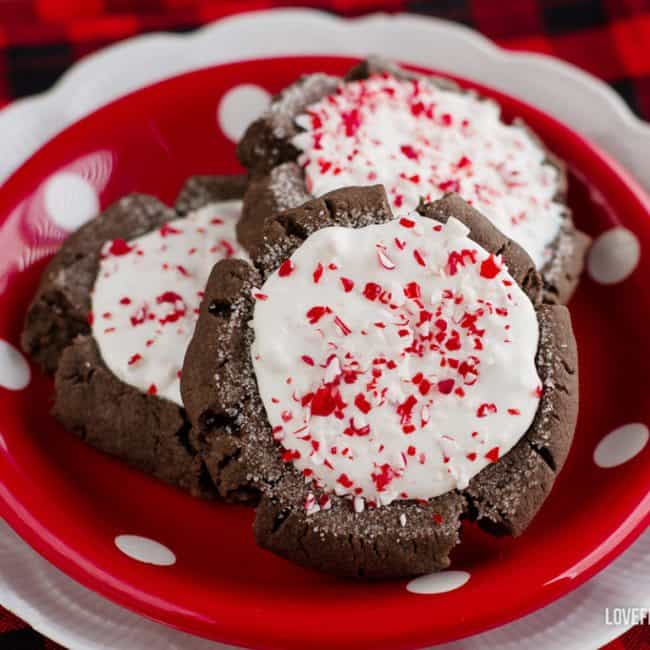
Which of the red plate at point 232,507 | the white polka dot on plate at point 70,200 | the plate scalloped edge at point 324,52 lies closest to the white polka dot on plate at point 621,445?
the red plate at point 232,507

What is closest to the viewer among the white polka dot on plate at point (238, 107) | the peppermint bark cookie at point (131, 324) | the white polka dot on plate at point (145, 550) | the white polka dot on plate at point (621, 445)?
the white polka dot on plate at point (145, 550)

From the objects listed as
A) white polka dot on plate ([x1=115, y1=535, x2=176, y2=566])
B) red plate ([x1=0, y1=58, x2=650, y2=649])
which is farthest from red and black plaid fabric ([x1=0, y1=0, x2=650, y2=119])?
white polka dot on plate ([x1=115, y1=535, x2=176, y2=566])

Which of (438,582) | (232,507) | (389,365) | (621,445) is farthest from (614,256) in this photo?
(232,507)

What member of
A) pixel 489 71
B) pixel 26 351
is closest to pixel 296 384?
pixel 26 351

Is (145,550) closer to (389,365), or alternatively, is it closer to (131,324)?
(131,324)

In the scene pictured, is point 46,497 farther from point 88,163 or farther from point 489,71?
point 489,71

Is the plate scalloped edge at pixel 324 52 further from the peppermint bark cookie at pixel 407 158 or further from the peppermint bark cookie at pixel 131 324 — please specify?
the peppermint bark cookie at pixel 131 324

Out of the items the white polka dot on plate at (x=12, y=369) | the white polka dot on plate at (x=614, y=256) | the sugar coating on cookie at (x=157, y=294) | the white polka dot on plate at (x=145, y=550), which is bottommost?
the white polka dot on plate at (x=145, y=550)

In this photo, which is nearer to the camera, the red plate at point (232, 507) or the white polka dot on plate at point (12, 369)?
the red plate at point (232, 507)
